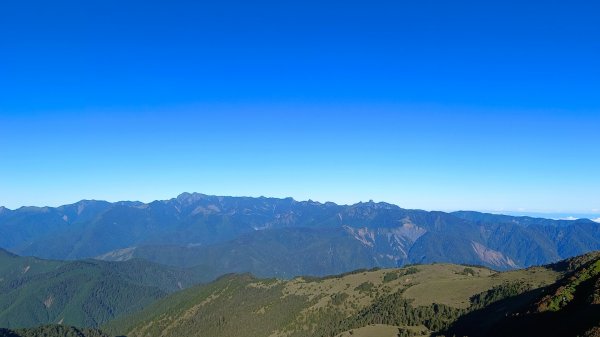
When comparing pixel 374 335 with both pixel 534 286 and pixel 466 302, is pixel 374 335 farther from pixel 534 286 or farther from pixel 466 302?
pixel 534 286

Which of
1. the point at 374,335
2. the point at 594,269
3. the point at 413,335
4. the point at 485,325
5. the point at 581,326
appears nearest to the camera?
the point at 581,326

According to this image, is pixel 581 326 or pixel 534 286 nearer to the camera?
pixel 581 326

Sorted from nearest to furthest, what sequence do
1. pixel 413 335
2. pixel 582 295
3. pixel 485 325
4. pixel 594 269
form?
pixel 582 295
pixel 594 269
pixel 485 325
pixel 413 335

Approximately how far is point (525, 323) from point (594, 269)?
26.0m

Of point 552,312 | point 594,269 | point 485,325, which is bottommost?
point 485,325

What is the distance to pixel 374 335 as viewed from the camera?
643 ft

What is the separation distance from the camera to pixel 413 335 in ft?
586

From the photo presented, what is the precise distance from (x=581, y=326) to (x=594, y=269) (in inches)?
1719

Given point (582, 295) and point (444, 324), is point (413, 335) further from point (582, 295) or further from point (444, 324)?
point (582, 295)

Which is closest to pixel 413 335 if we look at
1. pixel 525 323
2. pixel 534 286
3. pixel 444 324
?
pixel 444 324

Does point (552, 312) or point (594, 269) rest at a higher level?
point (594, 269)

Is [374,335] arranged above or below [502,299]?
below

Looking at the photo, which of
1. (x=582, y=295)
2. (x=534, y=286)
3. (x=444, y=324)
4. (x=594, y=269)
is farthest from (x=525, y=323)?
(x=534, y=286)

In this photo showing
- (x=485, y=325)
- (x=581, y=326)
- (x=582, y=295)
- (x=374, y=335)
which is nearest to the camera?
(x=581, y=326)
